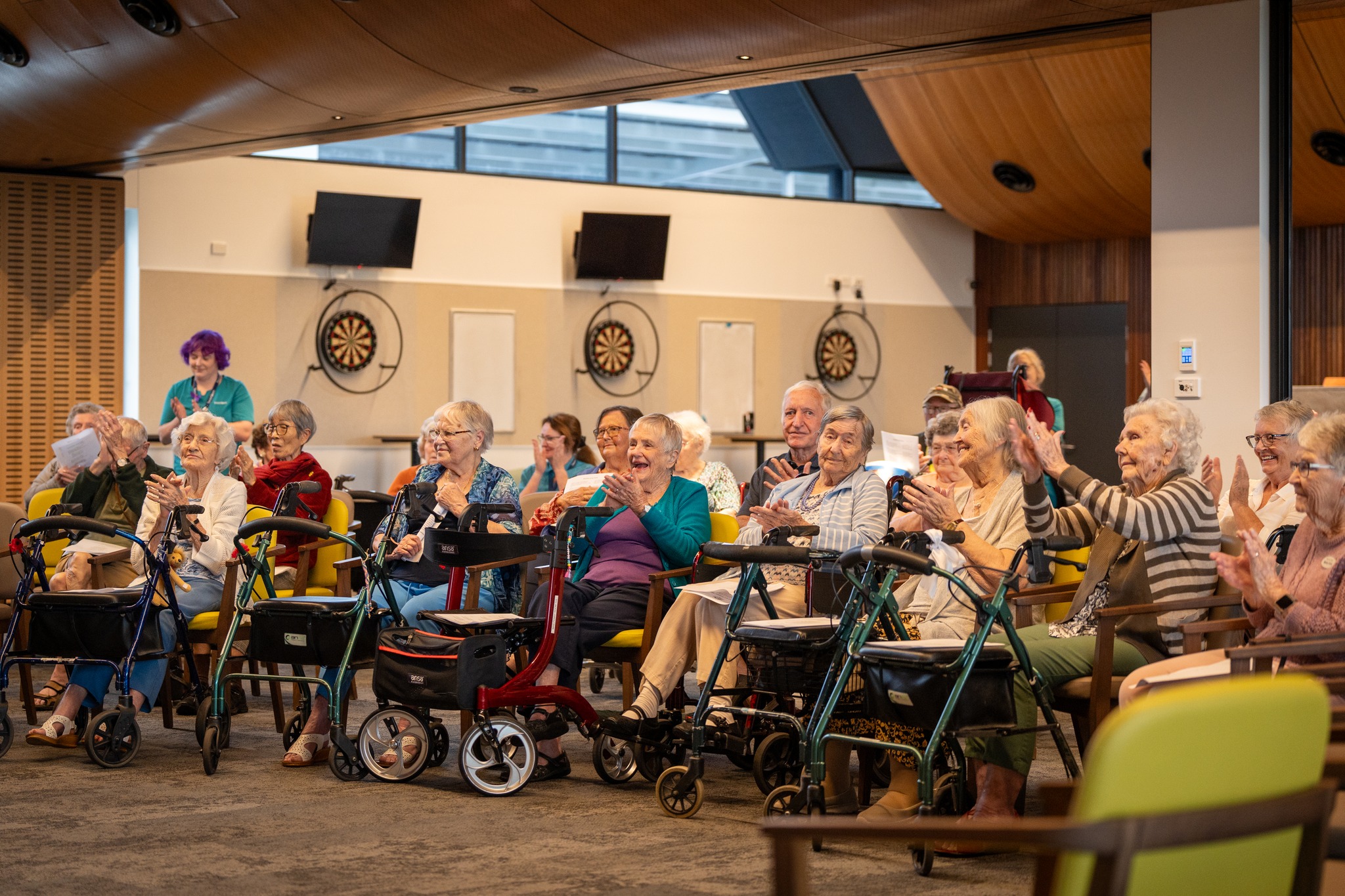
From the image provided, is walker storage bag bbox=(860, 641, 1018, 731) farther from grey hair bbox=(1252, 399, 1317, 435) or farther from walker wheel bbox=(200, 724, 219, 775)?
walker wheel bbox=(200, 724, 219, 775)

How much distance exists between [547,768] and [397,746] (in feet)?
1.56

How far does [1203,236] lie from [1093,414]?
821cm

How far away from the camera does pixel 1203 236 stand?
5.71 m

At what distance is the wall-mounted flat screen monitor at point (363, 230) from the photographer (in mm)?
11203

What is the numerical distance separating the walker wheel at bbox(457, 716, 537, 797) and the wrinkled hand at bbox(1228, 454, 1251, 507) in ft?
7.81

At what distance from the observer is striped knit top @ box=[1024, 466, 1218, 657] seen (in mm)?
3777

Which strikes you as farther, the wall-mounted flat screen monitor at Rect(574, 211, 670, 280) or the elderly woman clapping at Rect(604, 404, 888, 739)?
the wall-mounted flat screen monitor at Rect(574, 211, 670, 280)

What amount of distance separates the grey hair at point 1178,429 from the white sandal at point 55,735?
363 cm

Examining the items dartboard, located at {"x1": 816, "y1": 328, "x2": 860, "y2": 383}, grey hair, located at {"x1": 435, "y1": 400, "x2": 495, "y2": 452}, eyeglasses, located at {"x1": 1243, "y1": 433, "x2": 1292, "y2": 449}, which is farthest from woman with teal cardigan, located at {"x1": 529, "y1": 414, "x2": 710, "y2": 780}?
dartboard, located at {"x1": 816, "y1": 328, "x2": 860, "y2": 383}

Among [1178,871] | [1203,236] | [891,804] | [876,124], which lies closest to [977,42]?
[1203,236]

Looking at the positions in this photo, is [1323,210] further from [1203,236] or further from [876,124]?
[1203,236]

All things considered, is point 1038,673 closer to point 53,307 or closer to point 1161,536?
point 1161,536

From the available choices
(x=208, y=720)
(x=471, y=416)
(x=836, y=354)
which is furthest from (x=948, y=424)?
(x=836, y=354)

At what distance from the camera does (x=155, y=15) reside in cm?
671
